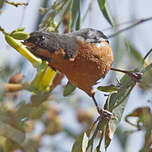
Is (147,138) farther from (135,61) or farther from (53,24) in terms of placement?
(53,24)

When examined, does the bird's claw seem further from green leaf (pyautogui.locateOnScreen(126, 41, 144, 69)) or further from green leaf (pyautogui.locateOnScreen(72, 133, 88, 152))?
green leaf (pyautogui.locateOnScreen(126, 41, 144, 69))

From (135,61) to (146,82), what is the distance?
2.11 ft

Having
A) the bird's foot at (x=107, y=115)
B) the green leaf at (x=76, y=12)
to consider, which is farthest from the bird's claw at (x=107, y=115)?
the green leaf at (x=76, y=12)

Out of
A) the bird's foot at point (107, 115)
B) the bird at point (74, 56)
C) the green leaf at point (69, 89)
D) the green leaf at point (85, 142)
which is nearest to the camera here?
the green leaf at point (85, 142)

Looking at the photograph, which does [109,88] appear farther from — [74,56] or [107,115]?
[74,56]

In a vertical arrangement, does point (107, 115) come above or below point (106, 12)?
below

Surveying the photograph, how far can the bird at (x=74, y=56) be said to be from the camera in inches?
92.7

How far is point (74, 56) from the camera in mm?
2416

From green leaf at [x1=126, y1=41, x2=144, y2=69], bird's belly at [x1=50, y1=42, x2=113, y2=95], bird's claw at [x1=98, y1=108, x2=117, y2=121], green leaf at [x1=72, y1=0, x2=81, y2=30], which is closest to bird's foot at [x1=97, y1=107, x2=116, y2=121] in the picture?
bird's claw at [x1=98, y1=108, x2=117, y2=121]

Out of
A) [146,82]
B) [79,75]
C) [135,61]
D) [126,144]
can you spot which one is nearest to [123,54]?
[135,61]

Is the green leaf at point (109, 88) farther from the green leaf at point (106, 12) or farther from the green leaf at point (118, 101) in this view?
the green leaf at point (106, 12)

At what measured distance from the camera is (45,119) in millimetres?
3314

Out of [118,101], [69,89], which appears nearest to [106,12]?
[69,89]

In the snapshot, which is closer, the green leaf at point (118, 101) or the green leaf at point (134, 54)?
the green leaf at point (118, 101)
